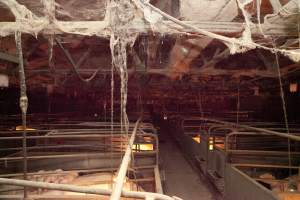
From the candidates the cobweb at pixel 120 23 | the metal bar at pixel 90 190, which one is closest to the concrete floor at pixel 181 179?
the cobweb at pixel 120 23

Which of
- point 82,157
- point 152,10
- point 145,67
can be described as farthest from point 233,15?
point 82,157

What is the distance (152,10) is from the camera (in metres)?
3.60

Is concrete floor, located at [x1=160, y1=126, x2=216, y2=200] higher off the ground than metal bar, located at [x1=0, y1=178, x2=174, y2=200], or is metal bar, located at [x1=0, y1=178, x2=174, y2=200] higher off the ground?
metal bar, located at [x1=0, y1=178, x2=174, y2=200]

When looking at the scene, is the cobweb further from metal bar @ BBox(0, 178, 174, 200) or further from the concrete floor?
the concrete floor

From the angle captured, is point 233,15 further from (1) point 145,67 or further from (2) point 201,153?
(2) point 201,153

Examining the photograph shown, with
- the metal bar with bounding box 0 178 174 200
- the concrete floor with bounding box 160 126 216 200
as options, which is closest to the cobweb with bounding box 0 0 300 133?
the metal bar with bounding box 0 178 174 200

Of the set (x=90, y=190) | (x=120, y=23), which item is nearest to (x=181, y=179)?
(x=120, y=23)

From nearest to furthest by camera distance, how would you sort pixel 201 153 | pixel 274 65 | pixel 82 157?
pixel 82 157, pixel 274 65, pixel 201 153

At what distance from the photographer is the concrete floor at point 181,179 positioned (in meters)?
6.66

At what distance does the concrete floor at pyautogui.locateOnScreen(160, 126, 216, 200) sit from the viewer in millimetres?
6664

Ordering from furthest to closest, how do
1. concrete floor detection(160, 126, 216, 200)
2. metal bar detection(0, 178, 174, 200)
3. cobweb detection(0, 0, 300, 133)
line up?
1. concrete floor detection(160, 126, 216, 200)
2. cobweb detection(0, 0, 300, 133)
3. metal bar detection(0, 178, 174, 200)

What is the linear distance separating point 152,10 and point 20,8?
5.46ft

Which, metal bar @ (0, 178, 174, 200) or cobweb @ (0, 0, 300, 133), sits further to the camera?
cobweb @ (0, 0, 300, 133)

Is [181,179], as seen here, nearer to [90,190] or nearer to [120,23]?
[120,23]
